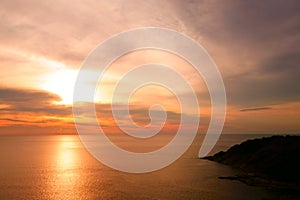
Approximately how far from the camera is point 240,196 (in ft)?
241

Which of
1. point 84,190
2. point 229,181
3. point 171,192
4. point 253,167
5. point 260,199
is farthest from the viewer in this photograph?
point 253,167

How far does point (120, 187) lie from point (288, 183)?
49956 mm

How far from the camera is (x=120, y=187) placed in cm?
8794

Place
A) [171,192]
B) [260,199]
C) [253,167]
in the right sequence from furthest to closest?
[253,167] < [171,192] < [260,199]

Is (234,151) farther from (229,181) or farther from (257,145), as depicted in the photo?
(229,181)

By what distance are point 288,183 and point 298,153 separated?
24.6 metres

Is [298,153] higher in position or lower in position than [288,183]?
higher

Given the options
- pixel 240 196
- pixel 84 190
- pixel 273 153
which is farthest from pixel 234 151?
pixel 84 190

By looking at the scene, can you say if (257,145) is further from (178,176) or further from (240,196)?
(240,196)

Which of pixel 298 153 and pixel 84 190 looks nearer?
pixel 84 190

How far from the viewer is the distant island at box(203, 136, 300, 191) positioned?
298 feet

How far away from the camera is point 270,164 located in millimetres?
107812

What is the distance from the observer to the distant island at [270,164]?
3573 inches

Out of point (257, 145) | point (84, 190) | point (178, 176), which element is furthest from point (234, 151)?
point (84, 190)
